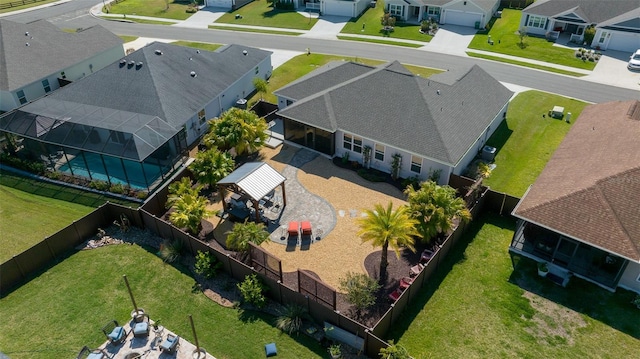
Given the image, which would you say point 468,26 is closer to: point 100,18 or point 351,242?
point 351,242

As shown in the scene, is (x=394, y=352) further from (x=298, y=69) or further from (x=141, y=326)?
(x=298, y=69)

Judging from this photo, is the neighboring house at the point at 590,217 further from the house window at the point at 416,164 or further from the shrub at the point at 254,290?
the shrub at the point at 254,290

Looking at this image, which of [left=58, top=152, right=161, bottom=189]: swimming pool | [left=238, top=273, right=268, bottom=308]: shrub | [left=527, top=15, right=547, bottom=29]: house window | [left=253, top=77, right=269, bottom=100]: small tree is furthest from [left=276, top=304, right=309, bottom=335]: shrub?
[left=527, top=15, right=547, bottom=29]: house window

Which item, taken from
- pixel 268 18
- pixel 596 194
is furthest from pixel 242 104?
pixel 268 18

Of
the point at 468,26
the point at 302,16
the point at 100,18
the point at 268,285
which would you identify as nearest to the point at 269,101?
the point at 268,285

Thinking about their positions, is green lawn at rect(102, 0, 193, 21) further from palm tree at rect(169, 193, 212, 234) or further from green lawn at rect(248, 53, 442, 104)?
palm tree at rect(169, 193, 212, 234)

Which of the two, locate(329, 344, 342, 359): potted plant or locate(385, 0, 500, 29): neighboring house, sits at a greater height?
locate(385, 0, 500, 29): neighboring house
